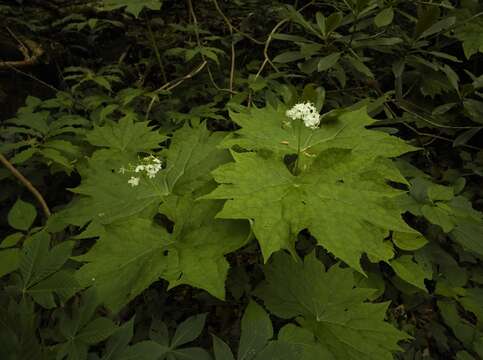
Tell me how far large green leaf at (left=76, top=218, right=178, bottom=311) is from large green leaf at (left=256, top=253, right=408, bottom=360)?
1.91 ft

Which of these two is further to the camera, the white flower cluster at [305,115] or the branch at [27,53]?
the branch at [27,53]

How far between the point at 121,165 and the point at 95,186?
0.70ft

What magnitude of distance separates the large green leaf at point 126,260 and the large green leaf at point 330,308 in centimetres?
58

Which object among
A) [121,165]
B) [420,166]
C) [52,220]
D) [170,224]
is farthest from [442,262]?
[52,220]

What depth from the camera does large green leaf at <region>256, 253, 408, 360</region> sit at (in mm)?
1410

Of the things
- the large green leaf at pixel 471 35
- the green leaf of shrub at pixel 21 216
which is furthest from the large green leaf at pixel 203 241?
the large green leaf at pixel 471 35

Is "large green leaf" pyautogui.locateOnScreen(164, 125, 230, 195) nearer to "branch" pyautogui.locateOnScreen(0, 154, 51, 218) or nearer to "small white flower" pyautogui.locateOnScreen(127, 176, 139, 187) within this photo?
"small white flower" pyautogui.locateOnScreen(127, 176, 139, 187)

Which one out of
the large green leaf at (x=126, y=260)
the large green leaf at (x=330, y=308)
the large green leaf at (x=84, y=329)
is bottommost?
the large green leaf at (x=330, y=308)

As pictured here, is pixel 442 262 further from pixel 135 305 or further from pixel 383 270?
pixel 135 305

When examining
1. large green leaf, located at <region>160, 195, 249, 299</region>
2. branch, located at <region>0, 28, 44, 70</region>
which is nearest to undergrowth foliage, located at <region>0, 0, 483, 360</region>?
large green leaf, located at <region>160, 195, 249, 299</region>

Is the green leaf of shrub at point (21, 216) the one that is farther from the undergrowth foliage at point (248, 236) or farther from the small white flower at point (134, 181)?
the small white flower at point (134, 181)

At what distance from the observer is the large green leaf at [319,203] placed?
1124mm

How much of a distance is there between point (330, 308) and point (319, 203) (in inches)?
23.9

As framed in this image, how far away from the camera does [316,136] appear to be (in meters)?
1.67
